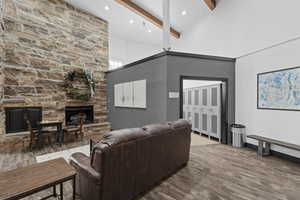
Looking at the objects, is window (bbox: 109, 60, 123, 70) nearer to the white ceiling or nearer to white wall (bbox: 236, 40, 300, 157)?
the white ceiling

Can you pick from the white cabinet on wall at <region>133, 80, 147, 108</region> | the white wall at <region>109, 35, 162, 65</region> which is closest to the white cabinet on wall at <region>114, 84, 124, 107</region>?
the white cabinet on wall at <region>133, 80, 147, 108</region>

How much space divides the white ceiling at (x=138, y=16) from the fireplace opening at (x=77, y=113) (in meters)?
3.83

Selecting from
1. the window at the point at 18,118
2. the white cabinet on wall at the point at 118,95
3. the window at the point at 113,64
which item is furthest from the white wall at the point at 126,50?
the window at the point at 18,118

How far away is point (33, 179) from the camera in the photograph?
143 cm

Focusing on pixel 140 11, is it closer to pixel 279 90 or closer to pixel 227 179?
pixel 279 90

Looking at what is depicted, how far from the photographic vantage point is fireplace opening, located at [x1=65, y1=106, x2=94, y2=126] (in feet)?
17.8

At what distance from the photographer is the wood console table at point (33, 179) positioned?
1.24m

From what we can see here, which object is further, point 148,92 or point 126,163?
point 148,92

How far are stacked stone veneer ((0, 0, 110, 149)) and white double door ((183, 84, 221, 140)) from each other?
3582 millimetres

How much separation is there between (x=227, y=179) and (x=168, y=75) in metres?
2.38

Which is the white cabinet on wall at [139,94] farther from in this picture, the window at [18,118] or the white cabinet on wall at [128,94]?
the window at [18,118]

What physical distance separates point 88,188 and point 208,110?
429 centimetres

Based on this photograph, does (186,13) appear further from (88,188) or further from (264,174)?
(88,188)

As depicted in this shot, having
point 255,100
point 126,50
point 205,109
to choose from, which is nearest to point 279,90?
point 255,100
